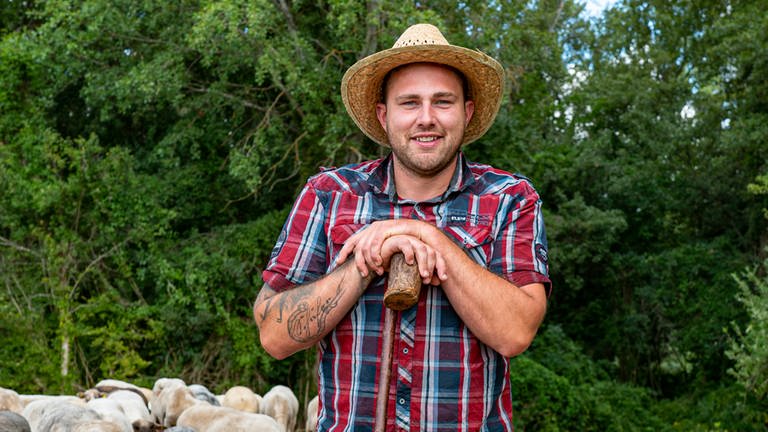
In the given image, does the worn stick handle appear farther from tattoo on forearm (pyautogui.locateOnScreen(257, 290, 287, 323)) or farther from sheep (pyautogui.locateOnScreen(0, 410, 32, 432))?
sheep (pyautogui.locateOnScreen(0, 410, 32, 432))

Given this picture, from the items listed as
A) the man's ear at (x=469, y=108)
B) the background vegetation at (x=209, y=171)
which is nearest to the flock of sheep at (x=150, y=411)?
the man's ear at (x=469, y=108)

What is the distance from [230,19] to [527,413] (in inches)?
215

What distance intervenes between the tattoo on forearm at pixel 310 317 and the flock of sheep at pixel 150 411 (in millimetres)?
2682

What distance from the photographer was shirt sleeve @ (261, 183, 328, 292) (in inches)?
93.7

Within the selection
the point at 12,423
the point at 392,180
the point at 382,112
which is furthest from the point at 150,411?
the point at 392,180

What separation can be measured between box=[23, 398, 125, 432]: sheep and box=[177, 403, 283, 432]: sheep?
49 centimetres

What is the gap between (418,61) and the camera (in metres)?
2.46

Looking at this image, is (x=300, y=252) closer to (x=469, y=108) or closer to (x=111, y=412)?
(x=469, y=108)

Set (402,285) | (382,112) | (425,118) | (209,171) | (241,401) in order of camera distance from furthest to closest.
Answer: (209,171)
(241,401)
(382,112)
(425,118)
(402,285)

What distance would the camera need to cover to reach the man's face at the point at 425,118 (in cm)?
236

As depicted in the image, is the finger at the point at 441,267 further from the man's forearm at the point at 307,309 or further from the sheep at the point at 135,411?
the sheep at the point at 135,411

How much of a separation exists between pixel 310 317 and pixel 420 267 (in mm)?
323

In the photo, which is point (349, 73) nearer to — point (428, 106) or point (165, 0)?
point (428, 106)

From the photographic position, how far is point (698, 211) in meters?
17.1
